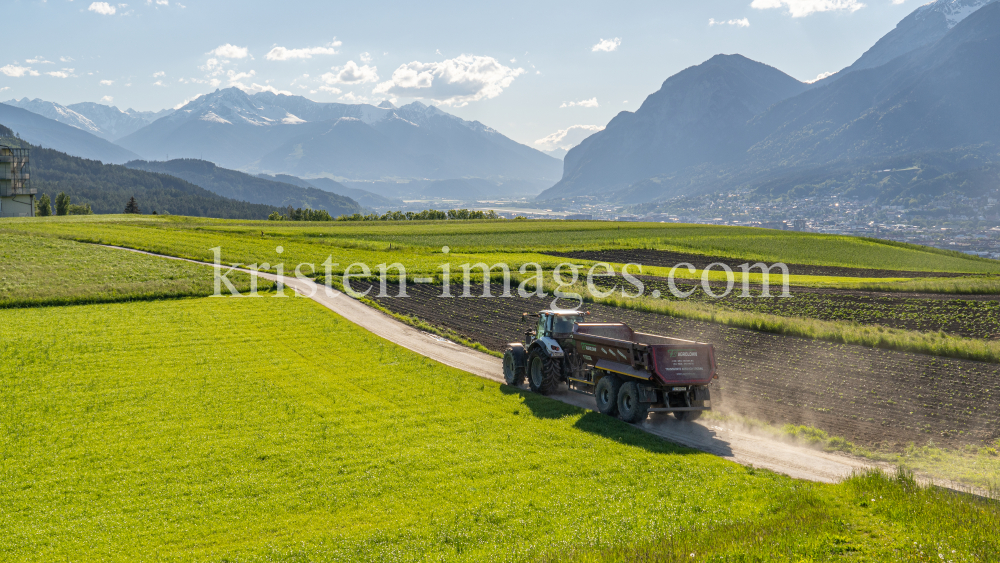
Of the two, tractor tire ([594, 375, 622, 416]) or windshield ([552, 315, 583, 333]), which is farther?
windshield ([552, 315, 583, 333])

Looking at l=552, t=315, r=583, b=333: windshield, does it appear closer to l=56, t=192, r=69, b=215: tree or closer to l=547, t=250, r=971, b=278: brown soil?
l=547, t=250, r=971, b=278: brown soil

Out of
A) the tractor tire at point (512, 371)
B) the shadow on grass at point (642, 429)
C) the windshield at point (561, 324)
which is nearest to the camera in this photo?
the shadow on grass at point (642, 429)

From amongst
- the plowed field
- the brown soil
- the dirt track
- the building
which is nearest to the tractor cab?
the dirt track

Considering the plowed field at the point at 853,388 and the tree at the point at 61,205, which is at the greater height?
the tree at the point at 61,205

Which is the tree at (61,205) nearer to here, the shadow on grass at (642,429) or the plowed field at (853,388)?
the plowed field at (853,388)

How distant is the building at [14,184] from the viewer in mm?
110188

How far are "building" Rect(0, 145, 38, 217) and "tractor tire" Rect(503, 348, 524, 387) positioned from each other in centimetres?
12853

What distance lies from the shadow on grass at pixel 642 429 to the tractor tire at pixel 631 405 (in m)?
0.25

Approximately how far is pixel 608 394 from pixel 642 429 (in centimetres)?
162

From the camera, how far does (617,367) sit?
18766 millimetres

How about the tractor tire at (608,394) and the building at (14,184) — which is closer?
the tractor tire at (608,394)

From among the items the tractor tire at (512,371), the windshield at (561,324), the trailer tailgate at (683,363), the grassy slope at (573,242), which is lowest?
the tractor tire at (512,371)

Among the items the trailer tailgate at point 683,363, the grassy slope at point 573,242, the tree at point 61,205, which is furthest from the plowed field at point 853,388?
the tree at point 61,205

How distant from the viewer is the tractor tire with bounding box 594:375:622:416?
1888 centimetres
